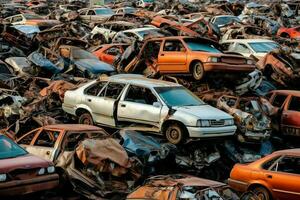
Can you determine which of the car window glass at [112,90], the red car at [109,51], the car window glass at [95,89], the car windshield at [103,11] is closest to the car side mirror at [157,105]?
the car window glass at [112,90]

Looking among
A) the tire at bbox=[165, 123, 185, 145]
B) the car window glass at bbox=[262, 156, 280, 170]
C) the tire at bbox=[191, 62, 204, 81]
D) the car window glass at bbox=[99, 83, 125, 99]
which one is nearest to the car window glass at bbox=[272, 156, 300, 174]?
the car window glass at bbox=[262, 156, 280, 170]

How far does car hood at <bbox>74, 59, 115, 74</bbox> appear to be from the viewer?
19.7 metres

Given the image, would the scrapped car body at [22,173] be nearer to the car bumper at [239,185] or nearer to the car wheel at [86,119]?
the car bumper at [239,185]

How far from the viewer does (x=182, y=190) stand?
8.35 metres

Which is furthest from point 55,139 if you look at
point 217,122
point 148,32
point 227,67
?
point 148,32

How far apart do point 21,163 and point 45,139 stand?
238 centimetres

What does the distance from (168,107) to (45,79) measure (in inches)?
266

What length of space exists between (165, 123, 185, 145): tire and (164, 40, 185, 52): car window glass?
14.3 ft

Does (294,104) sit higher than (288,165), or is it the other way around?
(288,165)

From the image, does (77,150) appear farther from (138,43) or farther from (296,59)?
(296,59)

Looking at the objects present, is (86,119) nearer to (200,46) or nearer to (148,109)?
(148,109)

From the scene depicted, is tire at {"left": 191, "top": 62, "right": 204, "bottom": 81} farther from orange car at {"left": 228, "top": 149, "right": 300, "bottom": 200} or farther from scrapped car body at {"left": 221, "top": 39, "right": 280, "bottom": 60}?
scrapped car body at {"left": 221, "top": 39, "right": 280, "bottom": 60}

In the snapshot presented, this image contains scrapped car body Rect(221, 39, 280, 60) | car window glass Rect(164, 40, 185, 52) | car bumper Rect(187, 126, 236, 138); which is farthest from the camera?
scrapped car body Rect(221, 39, 280, 60)

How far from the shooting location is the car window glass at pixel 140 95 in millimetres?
13509
